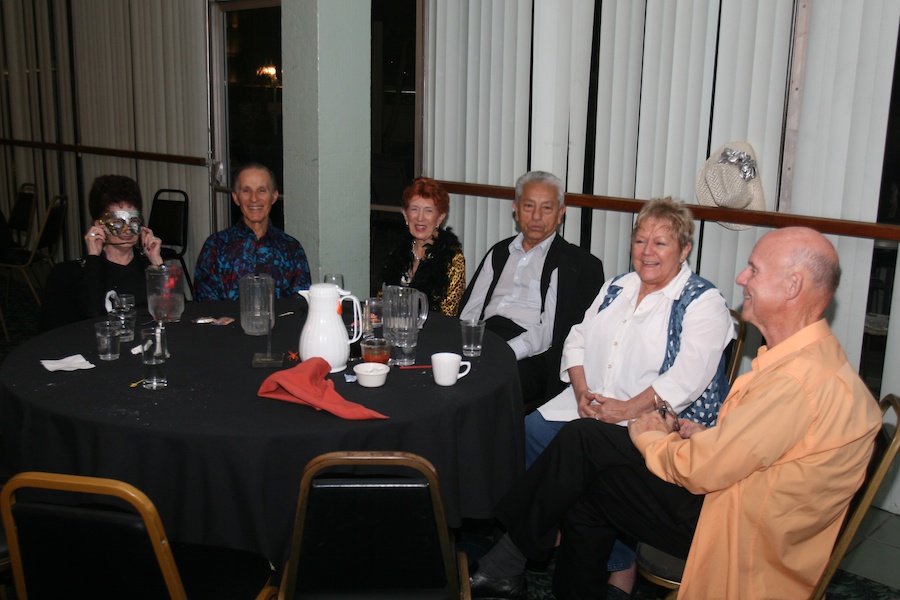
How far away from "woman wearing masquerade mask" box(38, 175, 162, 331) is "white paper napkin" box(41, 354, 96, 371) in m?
0.75

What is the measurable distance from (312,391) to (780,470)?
3.94 feet

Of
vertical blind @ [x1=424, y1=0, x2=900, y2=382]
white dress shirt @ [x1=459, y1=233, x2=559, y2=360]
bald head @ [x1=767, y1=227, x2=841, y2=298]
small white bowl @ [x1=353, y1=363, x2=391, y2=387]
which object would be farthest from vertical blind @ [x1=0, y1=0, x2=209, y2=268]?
bald head @ [x1=767, y1=227, x2=841, y2=298]

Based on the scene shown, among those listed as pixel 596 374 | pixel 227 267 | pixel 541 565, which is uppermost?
pixel 227 267

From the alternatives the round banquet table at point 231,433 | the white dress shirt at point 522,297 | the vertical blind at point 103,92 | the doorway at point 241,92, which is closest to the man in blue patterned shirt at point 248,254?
the white dress shirt at point 522,297

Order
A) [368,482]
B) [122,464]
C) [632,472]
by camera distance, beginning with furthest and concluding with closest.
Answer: [632,472], [122,464], [368,482]

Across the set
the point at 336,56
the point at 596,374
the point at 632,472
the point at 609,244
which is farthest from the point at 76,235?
the point at 632,472

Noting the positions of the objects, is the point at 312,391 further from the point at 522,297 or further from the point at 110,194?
the point at 110,194

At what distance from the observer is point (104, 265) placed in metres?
3.31

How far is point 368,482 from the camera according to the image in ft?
5.25

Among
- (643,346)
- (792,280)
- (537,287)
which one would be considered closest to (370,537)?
(792,280)

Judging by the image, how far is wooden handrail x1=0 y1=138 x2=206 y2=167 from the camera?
21.5 ft

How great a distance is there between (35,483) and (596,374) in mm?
1962

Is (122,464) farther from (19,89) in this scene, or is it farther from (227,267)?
(19,89)

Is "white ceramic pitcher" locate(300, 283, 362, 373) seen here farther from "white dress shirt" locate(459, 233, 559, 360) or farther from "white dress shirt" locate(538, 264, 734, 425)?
"white dress shirt" locate(459, 233, 559, 360)
